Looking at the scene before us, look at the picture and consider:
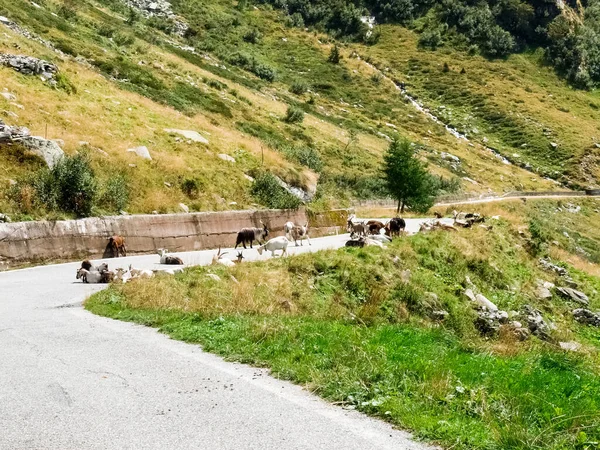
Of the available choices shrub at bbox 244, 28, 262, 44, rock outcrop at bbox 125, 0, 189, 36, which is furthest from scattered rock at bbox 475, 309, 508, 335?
shrub at bbox 244, 28, 262, 44

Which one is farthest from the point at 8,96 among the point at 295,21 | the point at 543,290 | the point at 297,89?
the point at 295,21

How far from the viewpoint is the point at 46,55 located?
38125mm

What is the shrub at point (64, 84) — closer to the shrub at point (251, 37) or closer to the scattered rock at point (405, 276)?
the scattered rock at point (405, 276)

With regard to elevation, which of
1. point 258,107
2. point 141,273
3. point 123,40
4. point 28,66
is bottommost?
point 141,273

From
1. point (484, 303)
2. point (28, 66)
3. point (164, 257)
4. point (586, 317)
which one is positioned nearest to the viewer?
point (164, 257)

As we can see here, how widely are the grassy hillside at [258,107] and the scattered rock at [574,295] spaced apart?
14503mm

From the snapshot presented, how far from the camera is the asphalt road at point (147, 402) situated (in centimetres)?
536

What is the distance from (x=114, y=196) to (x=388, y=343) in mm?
16406

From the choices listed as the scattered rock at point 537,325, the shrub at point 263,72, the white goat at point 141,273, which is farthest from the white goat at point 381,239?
the shrub at point 263,72

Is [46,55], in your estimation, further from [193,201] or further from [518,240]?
[518,240]

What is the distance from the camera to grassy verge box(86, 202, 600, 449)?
19.5 ft

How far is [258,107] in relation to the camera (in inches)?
2479

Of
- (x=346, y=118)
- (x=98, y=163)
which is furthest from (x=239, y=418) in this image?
(x=346, y=118)

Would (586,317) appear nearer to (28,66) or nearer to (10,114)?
(10,114)
